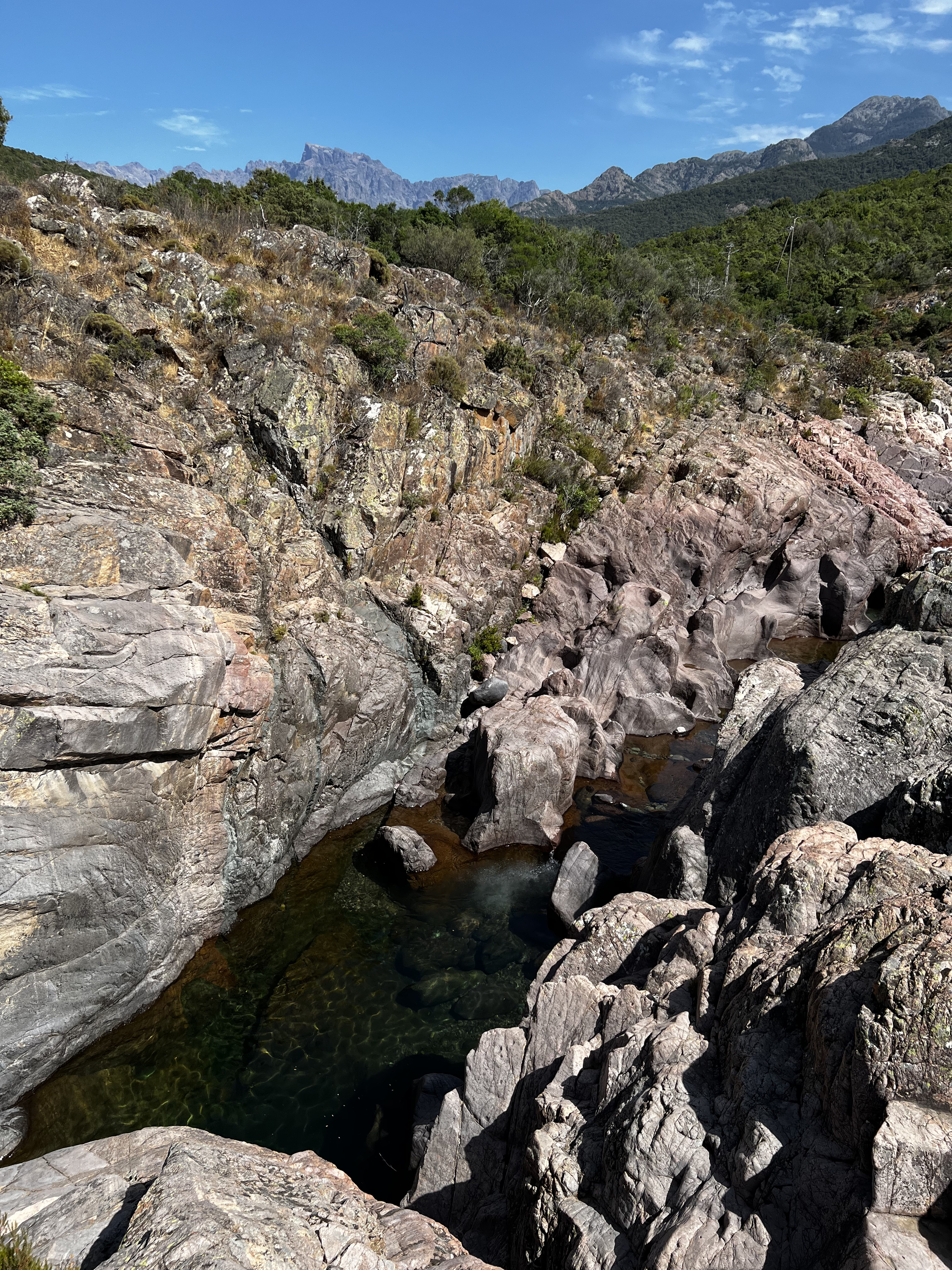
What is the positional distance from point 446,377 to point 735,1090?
26.7 metres

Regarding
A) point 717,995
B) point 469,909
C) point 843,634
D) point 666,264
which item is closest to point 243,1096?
point 469,909

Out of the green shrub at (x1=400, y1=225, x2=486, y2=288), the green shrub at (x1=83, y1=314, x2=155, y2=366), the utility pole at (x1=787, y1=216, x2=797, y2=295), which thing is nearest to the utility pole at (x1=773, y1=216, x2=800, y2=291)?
the utility pole at (x1=787, y1=216, x2=797, y2=295)

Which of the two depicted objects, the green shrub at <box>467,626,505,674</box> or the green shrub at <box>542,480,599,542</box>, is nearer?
the green shrub at <box>467,626,505,674</box>

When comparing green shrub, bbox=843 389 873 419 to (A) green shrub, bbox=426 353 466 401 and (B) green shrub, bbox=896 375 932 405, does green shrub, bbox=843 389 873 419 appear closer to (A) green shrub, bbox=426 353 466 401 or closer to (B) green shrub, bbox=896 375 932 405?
(B) green shrub, bbox=896 375 932 405

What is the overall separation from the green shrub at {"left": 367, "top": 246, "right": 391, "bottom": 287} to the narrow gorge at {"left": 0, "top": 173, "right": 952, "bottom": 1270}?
137mm

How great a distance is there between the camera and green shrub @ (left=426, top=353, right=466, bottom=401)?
28.0m

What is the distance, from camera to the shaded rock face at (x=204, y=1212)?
5.63m

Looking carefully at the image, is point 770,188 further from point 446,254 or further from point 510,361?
point 510,361

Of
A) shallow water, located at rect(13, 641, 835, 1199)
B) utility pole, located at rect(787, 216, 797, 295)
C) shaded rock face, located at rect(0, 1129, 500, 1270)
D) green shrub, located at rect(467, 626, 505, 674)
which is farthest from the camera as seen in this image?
utility pole, located at rect(787, 216, 797, 295)

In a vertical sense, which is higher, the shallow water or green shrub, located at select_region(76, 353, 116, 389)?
green shrub, located at select_region(76, 353, 116, 389)

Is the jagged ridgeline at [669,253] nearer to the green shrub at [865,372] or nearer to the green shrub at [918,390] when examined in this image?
the green shrub at [865,372]

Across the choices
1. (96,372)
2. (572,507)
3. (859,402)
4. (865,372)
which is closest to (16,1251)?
(96,372)

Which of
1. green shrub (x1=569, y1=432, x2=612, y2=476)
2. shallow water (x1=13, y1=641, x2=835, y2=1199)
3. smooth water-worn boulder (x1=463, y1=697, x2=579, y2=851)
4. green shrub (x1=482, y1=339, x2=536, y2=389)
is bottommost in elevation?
shallow water (x1=13, y1=641, x2=835, y2=1199)

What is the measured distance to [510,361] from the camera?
32500 mm
